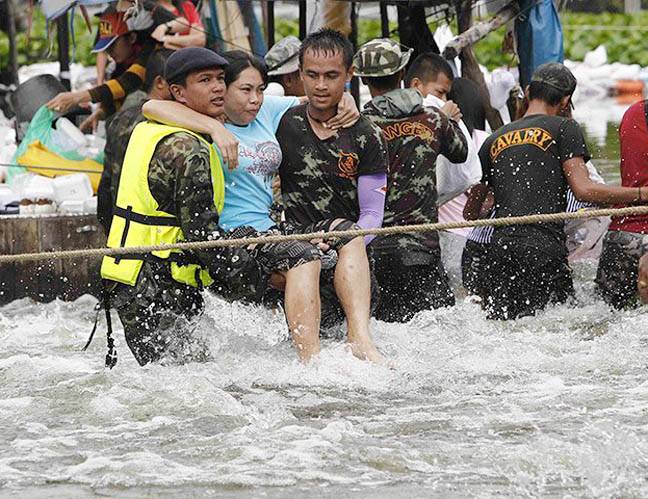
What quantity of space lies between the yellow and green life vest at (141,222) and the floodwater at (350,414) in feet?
1.38

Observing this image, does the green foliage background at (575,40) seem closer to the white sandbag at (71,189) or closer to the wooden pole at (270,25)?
the wooden pole at (270,25)

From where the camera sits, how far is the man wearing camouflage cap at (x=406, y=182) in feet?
23.6

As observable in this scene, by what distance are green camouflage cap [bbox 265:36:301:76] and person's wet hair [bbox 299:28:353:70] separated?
166 cm

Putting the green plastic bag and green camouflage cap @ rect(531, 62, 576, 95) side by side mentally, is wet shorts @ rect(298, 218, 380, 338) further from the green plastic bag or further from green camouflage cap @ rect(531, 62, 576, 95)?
the green plastic bag

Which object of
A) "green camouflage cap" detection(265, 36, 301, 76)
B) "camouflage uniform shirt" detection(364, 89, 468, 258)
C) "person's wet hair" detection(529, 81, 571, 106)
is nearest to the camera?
"camouflage uniform shirt" detection(364, 89, 468, 258)

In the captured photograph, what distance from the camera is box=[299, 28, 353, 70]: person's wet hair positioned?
6465 mm

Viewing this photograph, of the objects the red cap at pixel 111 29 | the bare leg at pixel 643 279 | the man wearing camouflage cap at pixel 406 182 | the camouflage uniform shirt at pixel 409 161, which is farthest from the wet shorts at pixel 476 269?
the red cap at pixel 111 29

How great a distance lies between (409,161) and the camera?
7195 millimetres

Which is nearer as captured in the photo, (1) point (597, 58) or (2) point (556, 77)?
(2) point (556, 77)

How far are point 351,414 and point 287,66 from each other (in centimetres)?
301

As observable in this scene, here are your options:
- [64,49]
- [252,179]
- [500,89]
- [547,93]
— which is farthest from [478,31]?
[252,179]

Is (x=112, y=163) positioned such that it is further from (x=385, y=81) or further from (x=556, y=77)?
(x=556, y=77)

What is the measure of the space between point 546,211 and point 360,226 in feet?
4.50

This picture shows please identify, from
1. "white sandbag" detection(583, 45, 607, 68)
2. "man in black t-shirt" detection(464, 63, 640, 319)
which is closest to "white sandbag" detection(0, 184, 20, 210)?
"man in black t-shirt" detection(464, 63, 640, 319)
